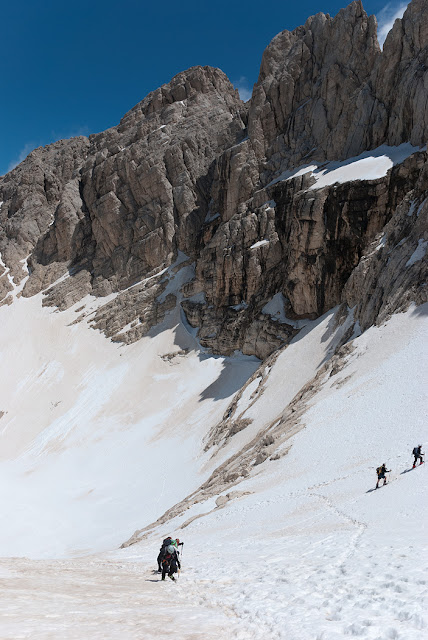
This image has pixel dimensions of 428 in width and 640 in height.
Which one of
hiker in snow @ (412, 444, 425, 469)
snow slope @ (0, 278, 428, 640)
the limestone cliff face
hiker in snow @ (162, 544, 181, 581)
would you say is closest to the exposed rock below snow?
the limestone cliff face

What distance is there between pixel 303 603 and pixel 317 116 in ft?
208

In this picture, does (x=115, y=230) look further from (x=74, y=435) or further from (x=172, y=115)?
(x=74, y=435)

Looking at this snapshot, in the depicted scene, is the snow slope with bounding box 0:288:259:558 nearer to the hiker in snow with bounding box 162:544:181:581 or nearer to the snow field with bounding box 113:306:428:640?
the snow field with bounding box 113:306:428:640

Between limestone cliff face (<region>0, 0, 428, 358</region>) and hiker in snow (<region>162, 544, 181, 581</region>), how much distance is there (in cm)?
2097

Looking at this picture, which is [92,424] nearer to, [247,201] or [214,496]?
[214,496]

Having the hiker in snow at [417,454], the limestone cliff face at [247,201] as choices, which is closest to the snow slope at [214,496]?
the hiker in snow at [417,454]

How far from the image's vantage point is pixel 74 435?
4962cm

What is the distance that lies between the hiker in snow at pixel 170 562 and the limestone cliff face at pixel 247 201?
68.8 ft

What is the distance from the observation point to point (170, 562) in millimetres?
8828

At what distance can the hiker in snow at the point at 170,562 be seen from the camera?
8797mm

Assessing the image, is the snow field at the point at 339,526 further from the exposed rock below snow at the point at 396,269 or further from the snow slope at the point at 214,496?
the exposed rock below snow at the point at 396,269

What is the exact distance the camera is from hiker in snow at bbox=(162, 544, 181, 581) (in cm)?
880

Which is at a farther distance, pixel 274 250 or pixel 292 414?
pixel 274 250

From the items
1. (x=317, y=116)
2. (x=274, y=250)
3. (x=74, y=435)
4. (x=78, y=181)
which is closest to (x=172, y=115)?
(x=78, y=181)
